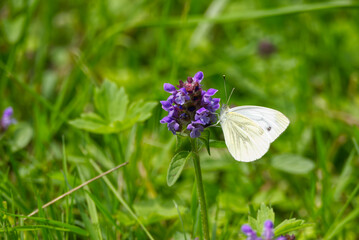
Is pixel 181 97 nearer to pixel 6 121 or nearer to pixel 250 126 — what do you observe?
pixel 250 126

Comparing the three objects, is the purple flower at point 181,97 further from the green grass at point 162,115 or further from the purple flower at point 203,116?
the green grass at point 162,115

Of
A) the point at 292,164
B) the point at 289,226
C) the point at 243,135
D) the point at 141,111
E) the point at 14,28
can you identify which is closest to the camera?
the point at 289,226

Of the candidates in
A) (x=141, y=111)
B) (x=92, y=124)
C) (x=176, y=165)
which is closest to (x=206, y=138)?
(x=176, y=165)

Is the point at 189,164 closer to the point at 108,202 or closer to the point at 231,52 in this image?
the point at 108,202

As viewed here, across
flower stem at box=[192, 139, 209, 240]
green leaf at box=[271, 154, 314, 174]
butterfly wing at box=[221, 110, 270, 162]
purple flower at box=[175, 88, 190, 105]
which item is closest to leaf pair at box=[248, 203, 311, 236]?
flower stem at box=[192, 139, 209, 240]

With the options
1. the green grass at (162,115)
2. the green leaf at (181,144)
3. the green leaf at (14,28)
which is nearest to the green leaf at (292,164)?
the green grass at (162,115)

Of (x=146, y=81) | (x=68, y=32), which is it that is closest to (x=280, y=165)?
(x=146, y=81)
